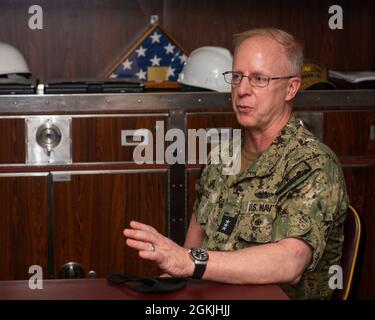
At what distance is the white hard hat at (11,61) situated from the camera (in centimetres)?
335

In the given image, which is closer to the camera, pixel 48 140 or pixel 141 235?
pixel 141 235

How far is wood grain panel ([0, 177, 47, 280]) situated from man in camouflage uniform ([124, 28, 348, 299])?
1.12 meters

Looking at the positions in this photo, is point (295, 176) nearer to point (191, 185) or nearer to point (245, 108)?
point (245, 108)

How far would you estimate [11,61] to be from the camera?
3389mm

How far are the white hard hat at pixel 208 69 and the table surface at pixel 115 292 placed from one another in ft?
6.10

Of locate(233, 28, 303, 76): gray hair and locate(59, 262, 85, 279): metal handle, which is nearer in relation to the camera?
locate(233, 28, 303, 76): gray hair

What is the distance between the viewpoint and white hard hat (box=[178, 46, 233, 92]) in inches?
129

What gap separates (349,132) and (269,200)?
4.85 feet

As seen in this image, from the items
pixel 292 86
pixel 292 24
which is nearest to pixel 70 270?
pixel 292 86
